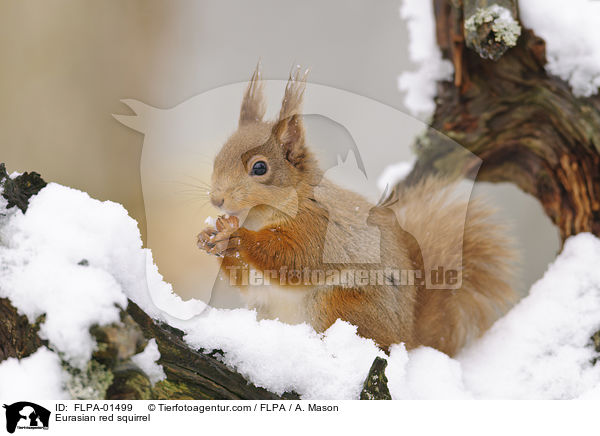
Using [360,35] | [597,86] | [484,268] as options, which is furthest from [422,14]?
[484,268]

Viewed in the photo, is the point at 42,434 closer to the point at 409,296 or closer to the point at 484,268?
the point at 409,296

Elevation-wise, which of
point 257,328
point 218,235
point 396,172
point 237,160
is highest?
point 396,172

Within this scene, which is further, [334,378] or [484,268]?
[484,268]

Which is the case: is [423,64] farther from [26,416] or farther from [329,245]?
[26,416]

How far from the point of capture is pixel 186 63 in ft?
5.37

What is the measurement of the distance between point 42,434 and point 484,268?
102 centimetres

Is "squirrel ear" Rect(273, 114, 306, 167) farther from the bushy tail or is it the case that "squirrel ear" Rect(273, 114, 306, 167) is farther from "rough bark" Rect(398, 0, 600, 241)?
"rough bark" Rect(398, 0, 600, 241)

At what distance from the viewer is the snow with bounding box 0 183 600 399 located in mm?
633

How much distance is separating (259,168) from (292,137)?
0.09 meters

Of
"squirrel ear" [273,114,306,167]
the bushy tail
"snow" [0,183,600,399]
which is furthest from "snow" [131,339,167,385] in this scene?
the bushy tail

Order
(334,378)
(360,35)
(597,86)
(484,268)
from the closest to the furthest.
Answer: (334,378), (597,86), (484,268), (360,35)

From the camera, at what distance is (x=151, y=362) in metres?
0.69

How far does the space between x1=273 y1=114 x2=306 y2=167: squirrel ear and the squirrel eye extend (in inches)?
2.1

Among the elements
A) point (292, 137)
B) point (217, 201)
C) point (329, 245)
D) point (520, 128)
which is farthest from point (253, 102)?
point (520, 128)
